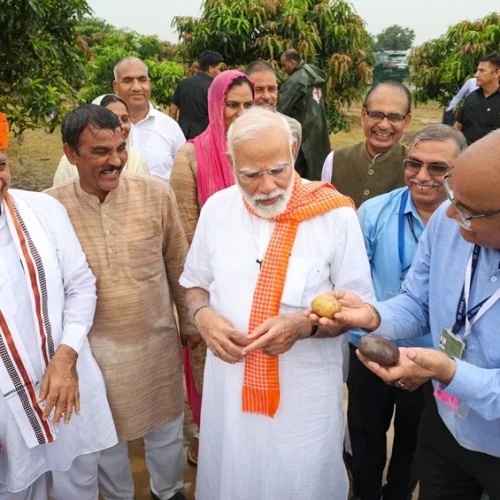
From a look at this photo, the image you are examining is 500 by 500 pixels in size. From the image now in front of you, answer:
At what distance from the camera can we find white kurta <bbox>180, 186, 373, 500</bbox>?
81.0 inches

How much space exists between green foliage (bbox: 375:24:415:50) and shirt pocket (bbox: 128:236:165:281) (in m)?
72.7

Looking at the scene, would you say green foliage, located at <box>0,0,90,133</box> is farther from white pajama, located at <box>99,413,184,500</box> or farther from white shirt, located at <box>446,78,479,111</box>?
white shirt, located at <box>446,78,479,111</box>

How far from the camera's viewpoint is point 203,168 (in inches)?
120

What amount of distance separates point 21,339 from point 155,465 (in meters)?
1.16

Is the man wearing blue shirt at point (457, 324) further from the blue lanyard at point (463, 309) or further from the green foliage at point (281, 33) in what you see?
the green foliage at point (281, 33)

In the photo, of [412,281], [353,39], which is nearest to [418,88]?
[353,39]

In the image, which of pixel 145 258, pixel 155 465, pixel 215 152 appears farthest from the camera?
pixel 215 152

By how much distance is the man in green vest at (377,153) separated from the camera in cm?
297

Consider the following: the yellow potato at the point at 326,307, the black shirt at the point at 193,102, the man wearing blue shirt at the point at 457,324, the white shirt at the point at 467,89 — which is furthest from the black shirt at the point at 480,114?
the yellow potato at the point at 326,307

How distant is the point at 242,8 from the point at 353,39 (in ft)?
5.92

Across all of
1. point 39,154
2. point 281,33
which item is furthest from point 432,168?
point 39,154

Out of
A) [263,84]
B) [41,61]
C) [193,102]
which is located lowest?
[193,102]

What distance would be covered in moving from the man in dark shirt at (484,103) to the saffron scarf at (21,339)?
20.8 feet

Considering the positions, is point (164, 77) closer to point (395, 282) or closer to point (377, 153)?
point (377, 153)
